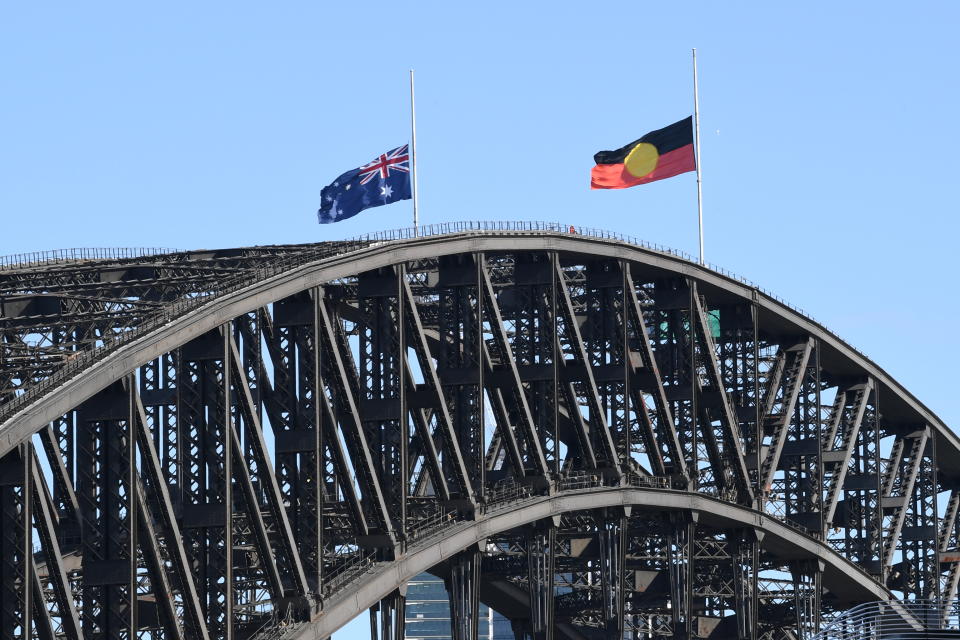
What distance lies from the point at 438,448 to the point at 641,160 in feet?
52.2

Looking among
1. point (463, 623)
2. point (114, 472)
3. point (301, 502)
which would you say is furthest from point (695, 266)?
point (114, 472)

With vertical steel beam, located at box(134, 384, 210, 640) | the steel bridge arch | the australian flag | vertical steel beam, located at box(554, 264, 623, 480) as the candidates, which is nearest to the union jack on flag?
the australian flag

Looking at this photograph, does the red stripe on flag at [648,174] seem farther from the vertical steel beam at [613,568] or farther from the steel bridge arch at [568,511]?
the vertical steel beam at [613,568]

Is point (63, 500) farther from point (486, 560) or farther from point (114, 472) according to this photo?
point (486, 560)

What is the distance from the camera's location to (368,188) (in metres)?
89.1

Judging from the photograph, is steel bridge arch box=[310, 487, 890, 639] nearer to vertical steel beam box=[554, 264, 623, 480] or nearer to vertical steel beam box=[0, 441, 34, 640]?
vertical steel beam box=[554, 264, 623, 480]

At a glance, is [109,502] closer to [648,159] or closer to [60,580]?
[60,580]

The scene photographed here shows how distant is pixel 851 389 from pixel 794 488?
6674 millimetres

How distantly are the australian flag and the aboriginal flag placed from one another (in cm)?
1496

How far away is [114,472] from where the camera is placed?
2623 inches

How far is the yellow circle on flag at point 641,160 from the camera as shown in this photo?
102 metres

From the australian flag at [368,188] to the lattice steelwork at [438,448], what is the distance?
3109mm

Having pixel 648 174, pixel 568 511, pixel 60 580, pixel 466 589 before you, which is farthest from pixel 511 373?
pixel 60 580

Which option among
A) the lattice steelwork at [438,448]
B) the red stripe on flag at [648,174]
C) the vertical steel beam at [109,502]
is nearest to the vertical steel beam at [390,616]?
the lattice steelwork at [438,448]
